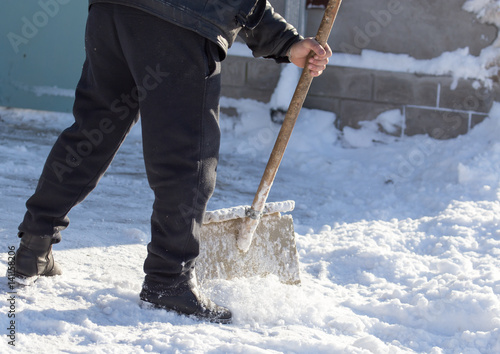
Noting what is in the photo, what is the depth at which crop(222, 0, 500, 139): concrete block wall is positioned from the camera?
188 inches

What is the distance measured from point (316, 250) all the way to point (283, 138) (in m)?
0.93

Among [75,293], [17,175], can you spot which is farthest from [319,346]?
[17,175]

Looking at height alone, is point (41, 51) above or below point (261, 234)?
above

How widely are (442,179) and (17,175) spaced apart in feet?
8.70

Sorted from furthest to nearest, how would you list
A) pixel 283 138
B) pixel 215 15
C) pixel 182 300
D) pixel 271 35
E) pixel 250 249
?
pixel 250 249
pixel 283 138
pixel 271 35
pixel 182 300
pixel 215 15

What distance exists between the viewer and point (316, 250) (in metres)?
3.13

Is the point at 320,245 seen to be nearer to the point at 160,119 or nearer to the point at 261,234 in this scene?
the point at 261,234

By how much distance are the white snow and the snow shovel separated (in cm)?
8

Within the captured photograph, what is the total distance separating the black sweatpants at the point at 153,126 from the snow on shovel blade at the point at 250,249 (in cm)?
33

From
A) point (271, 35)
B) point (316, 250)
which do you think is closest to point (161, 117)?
point (271, 35)

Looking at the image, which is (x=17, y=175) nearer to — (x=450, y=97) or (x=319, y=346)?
(x=319, y=346)

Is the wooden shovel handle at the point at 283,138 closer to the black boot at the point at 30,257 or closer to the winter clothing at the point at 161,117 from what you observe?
the winter clothing at the point at 161,117

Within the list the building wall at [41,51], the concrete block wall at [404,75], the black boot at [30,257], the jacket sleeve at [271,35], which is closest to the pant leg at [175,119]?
the jacket sleeve at [271,35]

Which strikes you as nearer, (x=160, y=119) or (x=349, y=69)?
(x=160, y=119)
